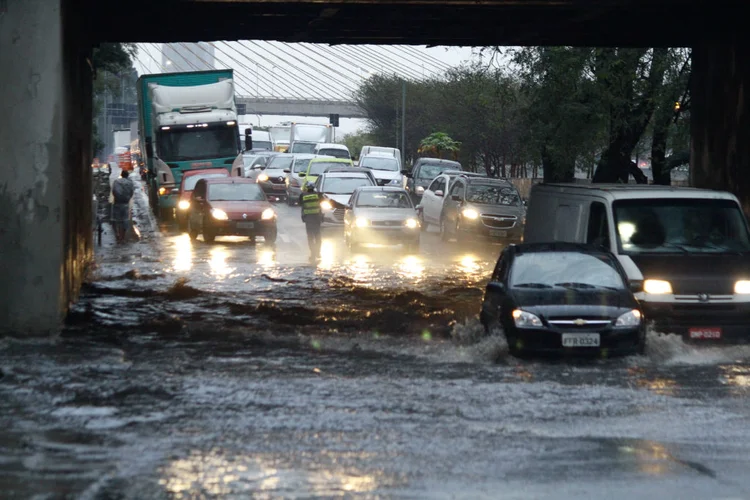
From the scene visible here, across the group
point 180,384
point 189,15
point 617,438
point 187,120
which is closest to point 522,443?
point 617,438

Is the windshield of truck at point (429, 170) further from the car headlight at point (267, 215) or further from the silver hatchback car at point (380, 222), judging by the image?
the silver hatchback car at point (380, 222)

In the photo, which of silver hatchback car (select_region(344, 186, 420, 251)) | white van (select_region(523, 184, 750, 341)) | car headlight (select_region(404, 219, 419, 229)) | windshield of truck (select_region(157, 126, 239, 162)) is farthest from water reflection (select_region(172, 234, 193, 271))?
white van (select_region(523, 184, 750, 341))

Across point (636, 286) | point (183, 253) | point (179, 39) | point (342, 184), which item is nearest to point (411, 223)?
point (183, 253)

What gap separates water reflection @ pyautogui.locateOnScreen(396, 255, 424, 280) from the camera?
2561cm

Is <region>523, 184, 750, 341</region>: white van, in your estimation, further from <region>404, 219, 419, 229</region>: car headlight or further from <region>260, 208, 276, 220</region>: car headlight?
<region>260, 208, 276, 220</region>: car headlight

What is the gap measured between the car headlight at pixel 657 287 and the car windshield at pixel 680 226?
84 centimetres

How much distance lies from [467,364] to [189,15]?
33.2 ft

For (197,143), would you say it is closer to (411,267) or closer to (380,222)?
(380,222)

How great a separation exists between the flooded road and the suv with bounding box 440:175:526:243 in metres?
12.6

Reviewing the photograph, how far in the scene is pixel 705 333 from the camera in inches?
570

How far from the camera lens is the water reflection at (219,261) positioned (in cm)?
2559

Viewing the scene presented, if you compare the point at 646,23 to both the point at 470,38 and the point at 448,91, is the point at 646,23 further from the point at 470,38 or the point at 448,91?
the point at 448,91

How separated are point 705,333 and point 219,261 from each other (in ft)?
50.7

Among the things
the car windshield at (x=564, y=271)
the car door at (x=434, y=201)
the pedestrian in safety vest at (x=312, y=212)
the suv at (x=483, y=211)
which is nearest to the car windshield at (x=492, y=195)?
the suv at (x=483, y=211)
